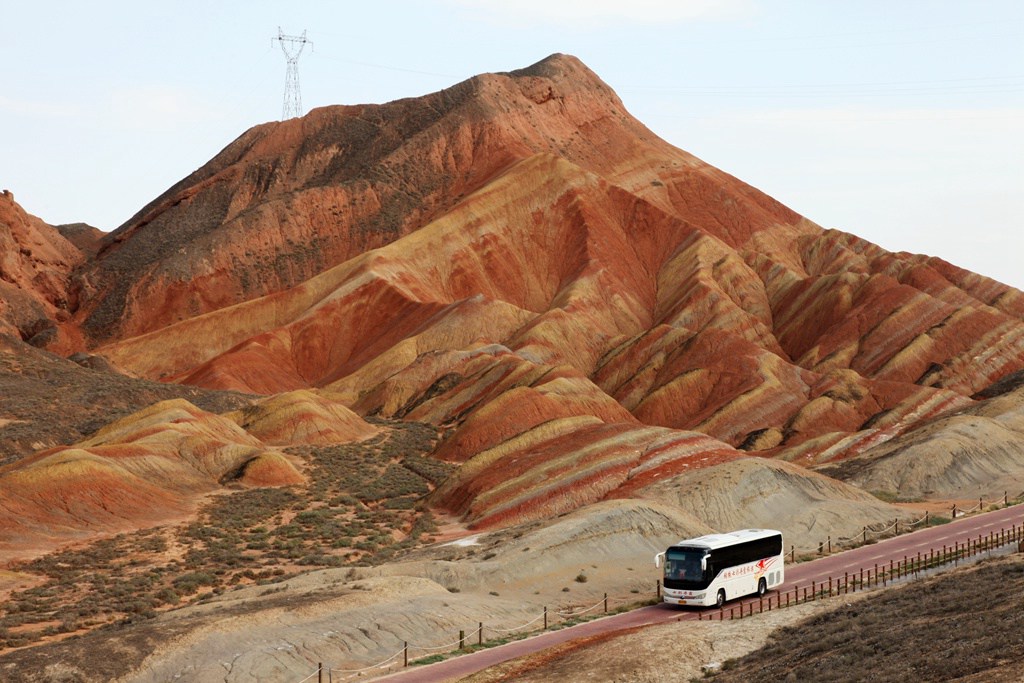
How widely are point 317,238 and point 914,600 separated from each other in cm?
13151

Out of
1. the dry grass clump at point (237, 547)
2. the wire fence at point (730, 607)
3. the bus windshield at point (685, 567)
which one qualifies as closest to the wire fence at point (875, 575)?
the wire fence at point (730, 607)

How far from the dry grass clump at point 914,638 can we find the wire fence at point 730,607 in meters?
4.86

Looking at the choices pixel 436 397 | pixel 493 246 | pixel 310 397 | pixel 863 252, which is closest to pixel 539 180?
pixel 493 246

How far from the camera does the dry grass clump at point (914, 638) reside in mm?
23391

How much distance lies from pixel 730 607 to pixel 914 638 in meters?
13.0

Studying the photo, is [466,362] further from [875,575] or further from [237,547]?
[875,575]

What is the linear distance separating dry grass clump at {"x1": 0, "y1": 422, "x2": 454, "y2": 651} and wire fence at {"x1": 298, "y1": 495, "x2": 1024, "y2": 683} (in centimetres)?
1246

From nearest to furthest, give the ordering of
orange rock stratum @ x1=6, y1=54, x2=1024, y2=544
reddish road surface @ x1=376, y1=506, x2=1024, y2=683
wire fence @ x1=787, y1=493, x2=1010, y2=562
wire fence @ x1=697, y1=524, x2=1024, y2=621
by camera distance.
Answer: reddish road surface @ x1=376, y1=506, x2=1024, y2=683 → wire fence @ x1=697, y1=524, x2=1024, y2=621 → wire fence @ x1=787, y1=493, x2=1010, y2=562 → orange rock stratum @ x1=6, y1=54, x2=1024, y2=544

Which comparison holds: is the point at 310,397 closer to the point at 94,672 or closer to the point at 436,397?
the point at 436,397

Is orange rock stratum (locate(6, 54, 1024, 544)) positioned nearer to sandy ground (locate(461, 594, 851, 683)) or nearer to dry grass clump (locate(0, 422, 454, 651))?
dry grass clump (locate(0, 422, 454, 651))

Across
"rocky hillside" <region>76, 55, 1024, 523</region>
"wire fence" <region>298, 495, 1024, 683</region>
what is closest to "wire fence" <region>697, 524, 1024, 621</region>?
"wire fence" <region>298, 495, 1024, 683</region>

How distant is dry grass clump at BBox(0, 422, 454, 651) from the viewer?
45.9 metres

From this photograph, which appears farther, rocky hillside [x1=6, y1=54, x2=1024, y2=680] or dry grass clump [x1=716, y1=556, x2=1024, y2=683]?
rocky hillside [x1=6, y1=54, x2=1024, y2=680]

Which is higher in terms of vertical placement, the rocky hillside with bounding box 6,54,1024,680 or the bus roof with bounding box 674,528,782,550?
A: the rocky hillside with bounding box 6,54,1024,680
